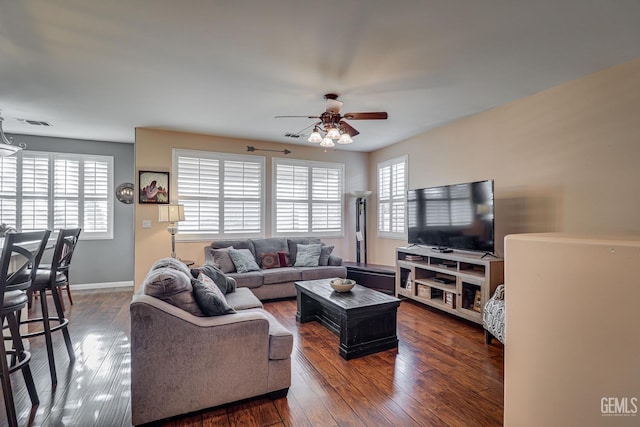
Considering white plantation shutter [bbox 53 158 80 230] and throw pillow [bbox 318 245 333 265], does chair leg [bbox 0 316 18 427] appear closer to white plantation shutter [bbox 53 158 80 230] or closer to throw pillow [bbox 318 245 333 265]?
throw pillow [bbox 318 245 333 265]

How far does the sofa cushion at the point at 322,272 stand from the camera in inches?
193

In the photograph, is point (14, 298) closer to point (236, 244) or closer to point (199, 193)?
point (236, 244)

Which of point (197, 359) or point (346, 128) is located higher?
point (346, 128)

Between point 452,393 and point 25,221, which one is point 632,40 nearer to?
point 452,393

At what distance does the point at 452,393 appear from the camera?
226 centimetres

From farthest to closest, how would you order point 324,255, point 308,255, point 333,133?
point 324,255
point 308,255
point 333,133

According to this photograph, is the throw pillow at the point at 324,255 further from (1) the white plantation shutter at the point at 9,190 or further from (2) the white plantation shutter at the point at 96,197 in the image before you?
(1) the white plantation shutter at the point at 9,190

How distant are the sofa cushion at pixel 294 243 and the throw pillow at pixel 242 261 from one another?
2.32 ft

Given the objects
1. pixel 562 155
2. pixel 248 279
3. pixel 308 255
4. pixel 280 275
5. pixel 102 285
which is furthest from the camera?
pixel 102 285

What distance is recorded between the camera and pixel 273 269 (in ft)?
16.1

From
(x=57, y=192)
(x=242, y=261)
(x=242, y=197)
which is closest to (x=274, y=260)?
(x=242, y=261)

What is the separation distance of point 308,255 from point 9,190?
16.8 feet

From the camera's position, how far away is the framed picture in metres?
4.84

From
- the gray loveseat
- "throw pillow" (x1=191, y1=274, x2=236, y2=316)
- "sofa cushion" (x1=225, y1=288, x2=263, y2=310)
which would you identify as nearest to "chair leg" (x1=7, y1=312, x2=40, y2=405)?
the gray loveseat
